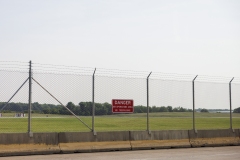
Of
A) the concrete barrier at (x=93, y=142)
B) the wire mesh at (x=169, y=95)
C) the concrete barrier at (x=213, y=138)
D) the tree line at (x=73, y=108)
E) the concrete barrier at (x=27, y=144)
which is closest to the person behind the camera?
the concrete barrier at (x=27, y=144)

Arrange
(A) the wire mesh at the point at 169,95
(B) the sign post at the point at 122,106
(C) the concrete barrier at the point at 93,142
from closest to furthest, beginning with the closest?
(C) the concrete barrier at the point at 93,142, (B) the sign post at the point at 122,106, (A) the wire mesh at the point at 169,95

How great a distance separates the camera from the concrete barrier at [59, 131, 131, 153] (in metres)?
15.2

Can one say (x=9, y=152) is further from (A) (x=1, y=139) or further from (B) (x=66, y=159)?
(B) (x=66, y=159)

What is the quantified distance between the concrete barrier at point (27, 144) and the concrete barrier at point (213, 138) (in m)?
6.60

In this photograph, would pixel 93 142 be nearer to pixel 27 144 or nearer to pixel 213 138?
pixel 27 144

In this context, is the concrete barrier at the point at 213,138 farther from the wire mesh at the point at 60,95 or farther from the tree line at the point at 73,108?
the wire mesh at the point at 60,95

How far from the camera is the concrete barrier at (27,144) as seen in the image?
14.0 m

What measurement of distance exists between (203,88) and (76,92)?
6701 millimetres

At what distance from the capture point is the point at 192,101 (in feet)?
62.3

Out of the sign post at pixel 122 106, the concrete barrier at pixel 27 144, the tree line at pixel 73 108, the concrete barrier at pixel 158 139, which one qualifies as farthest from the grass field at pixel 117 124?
the concrete barrier at pixel 158 139

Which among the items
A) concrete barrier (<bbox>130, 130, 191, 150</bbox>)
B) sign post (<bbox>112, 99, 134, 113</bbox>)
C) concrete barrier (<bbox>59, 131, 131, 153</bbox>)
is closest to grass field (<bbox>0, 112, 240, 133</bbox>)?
concrete barrier (<bbox>59, 131, 131, 153</bbox>)

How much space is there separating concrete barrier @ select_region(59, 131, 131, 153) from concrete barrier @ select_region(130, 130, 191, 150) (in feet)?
1.32

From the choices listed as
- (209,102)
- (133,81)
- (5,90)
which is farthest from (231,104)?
(5,90)

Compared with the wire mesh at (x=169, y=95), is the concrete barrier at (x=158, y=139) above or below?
below
